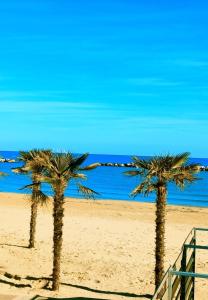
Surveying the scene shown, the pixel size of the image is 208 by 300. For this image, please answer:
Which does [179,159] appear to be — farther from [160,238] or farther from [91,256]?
[91,256]

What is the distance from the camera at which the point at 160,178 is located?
55.8 ft

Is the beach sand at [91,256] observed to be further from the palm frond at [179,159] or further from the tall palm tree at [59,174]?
the palm frond at [179,159]

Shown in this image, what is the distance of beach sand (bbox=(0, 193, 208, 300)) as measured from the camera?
60.3ft

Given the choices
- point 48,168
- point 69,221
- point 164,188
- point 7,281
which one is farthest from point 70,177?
point 69,221

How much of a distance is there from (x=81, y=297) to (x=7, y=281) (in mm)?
3318

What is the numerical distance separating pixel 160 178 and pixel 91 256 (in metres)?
8.32

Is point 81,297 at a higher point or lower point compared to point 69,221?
lower

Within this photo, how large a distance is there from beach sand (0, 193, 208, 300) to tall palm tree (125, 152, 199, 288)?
84.7 inches

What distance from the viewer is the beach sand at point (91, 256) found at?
60.3 ft

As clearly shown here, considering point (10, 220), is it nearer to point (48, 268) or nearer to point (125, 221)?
point (125, 221)

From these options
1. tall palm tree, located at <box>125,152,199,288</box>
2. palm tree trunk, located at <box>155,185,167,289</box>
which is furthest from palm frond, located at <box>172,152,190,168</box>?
palm tree trunk, located at <box>155,185,167,289</box>

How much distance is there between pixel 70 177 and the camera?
57.1 ft

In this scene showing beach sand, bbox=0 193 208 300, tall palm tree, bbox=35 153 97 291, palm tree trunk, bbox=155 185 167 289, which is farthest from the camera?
beach sand, bbox=0 193 208 300

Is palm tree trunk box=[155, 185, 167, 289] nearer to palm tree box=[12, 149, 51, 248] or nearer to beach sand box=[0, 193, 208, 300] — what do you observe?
beach sand box=[0, 193, 208, 300]
